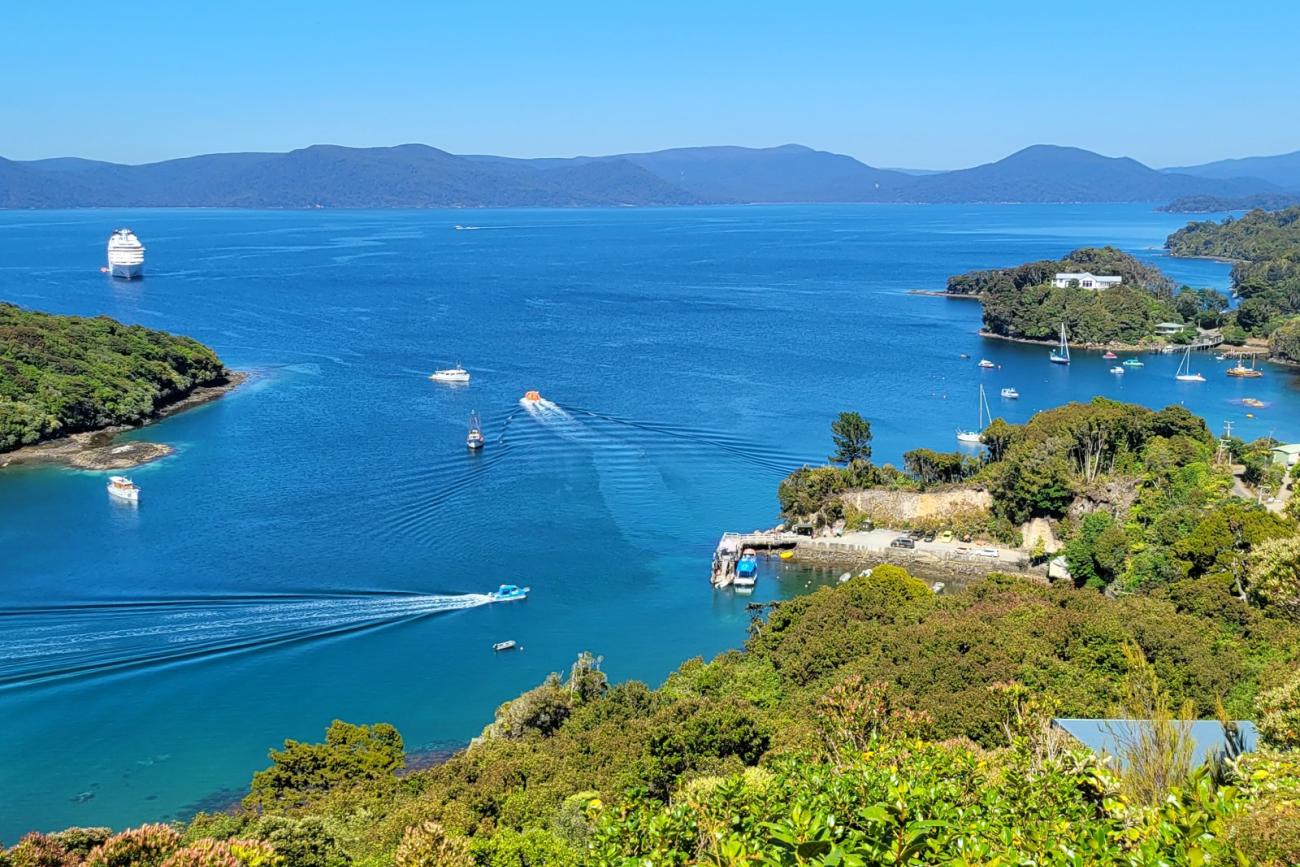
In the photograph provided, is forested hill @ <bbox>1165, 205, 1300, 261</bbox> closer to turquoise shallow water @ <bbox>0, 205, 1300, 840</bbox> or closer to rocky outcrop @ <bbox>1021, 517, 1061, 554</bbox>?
turquoise shallow water @ <bbox>0, 205, 1300, 840</bbox>

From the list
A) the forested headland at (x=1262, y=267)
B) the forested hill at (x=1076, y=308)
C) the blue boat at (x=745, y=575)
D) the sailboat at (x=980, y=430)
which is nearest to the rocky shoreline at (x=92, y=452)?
the blue boat at (x=745, y=575)

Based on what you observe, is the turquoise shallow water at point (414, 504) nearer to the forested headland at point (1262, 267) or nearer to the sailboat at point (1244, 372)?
the sailboat at point (1244, 372)

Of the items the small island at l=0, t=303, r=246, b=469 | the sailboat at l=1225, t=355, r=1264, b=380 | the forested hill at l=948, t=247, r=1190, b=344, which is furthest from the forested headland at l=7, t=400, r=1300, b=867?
the forested hill at l=948, t=247, r=1190, b=344

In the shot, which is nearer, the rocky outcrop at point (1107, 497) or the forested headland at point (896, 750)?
the forested headland at point (896, 750)

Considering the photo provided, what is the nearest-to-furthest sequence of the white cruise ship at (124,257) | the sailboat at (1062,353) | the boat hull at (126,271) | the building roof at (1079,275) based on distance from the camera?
the sailboat at (1062,353) → the building roof at (1079,275) → the white cruise ship at (124,257) → the boat hull at (126,271)

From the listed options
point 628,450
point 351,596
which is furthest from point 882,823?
point 628,450

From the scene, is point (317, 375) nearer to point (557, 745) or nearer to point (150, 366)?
point (150, 366)
